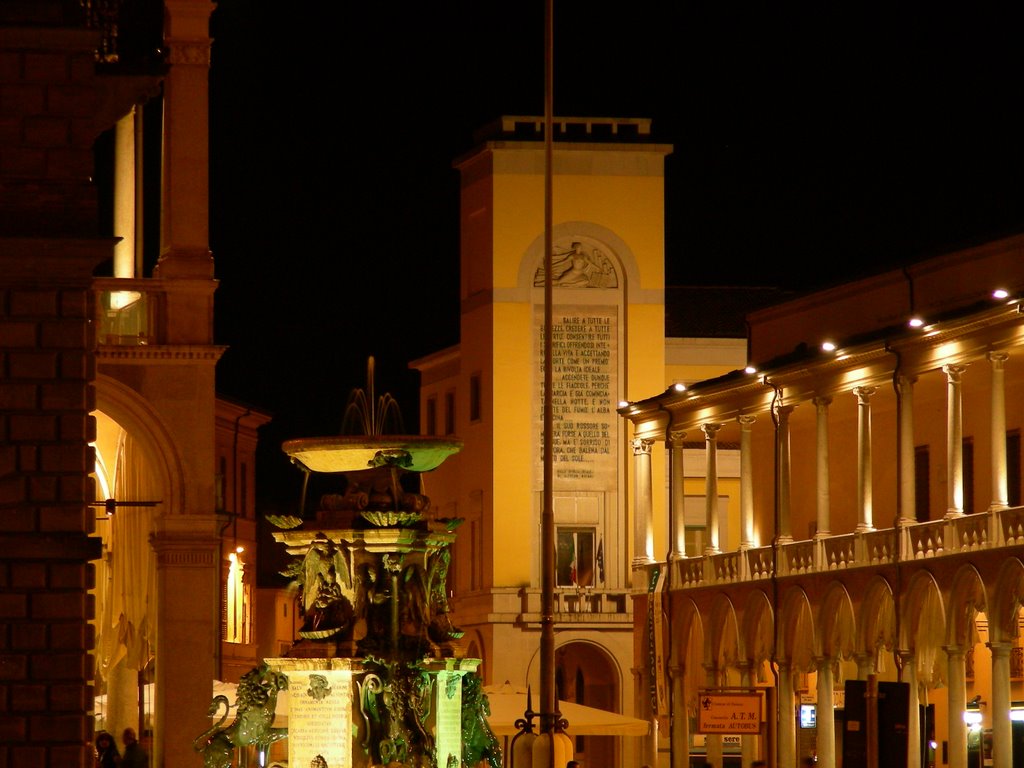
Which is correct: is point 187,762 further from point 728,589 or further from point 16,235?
point 728,589

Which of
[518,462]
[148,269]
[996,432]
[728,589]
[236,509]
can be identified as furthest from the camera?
[236,509]

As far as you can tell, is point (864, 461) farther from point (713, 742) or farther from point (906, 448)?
point (713, 742)

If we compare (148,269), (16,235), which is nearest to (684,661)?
(148,269)

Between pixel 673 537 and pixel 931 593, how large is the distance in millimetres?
12460

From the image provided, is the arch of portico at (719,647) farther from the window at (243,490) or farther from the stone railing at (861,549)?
the window at (243,490)

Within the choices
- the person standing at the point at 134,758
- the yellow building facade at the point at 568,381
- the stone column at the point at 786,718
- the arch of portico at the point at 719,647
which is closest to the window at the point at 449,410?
the yellow building facade at the point at 568,381

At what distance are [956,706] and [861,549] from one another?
5001mm

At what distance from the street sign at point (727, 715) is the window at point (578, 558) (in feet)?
88.2

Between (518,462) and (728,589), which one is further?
(518,462)

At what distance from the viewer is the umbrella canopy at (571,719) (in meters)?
38.5

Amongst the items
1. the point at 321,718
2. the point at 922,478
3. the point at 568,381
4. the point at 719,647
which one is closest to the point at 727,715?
the point at 321,718

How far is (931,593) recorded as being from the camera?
4322 cm

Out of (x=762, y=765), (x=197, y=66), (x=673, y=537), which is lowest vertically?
(x=762, y=765)

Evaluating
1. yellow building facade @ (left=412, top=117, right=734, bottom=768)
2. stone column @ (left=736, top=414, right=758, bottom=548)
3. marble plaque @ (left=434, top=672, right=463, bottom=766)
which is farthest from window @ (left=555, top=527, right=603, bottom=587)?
marble plaque @ (left=434, top=672, right=463, bottom=766)
